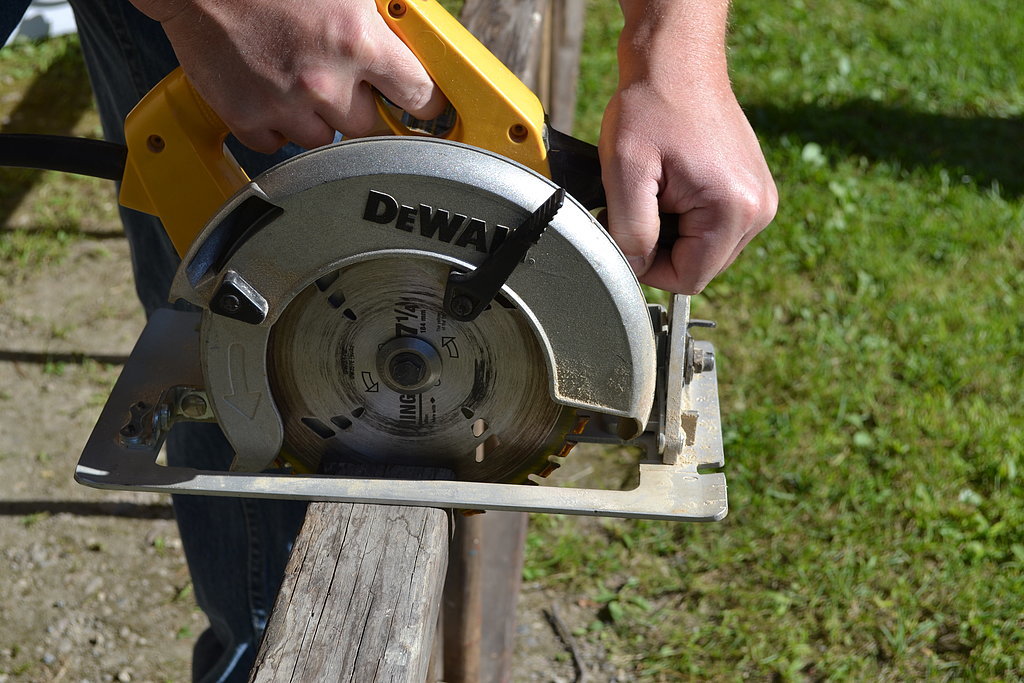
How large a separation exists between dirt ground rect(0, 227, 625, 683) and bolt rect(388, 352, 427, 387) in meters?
1.50

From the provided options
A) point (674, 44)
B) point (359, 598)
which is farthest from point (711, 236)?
point (359, 598)

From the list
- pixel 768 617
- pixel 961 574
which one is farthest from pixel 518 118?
pixel 961 574

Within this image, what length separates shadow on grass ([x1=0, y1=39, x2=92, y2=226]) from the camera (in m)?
4.22

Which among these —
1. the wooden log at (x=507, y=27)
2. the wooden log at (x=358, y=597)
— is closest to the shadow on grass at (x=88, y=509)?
the wooden log at (x=507, y=27)

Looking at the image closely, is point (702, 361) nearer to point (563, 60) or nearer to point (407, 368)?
point (407, 368)

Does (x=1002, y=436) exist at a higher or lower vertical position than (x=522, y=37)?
lower

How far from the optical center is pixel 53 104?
443 cm

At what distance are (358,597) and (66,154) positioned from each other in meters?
0.71

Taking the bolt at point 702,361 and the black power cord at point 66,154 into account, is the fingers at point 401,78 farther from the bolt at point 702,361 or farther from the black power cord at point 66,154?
the bolt at point 702,361

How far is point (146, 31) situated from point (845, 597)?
205cm

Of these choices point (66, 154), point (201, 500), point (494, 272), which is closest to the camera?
point (494, 272)

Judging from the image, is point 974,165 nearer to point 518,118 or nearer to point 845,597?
point 845,597

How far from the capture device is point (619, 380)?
1.15m

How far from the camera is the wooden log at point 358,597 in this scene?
1010 mm
